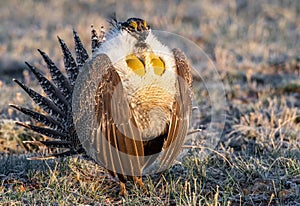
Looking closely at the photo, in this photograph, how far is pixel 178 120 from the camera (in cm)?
295

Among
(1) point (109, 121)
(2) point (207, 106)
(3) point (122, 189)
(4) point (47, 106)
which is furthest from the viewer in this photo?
(2) point (207, 106)

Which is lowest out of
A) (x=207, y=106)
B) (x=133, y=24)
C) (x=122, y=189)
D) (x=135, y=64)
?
(x=122, y=189)

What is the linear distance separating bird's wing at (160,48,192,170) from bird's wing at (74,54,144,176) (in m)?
0.17

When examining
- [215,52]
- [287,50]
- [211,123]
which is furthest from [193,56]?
[211,123]

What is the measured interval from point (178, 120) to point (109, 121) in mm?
398

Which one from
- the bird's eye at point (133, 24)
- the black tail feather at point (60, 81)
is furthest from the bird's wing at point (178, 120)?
the black tail feather at point (60, 81)

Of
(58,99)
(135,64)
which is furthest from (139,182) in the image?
(58,99)

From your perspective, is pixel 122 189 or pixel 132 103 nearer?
pixel 132 103

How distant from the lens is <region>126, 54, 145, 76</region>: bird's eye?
113 inches

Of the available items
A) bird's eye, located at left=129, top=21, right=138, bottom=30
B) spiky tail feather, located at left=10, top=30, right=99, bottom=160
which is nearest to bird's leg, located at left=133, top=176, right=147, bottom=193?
spiky tail feather, located at left=10, top=30, right=99, bottom=160

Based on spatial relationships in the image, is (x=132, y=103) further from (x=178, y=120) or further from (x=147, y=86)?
(x=178, y=120)

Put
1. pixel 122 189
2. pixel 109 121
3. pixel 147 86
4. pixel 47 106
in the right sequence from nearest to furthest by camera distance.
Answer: pixel 109 121, pixel 147 86, pixel 122 189, pixel 47 106

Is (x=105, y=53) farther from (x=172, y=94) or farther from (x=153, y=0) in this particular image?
(x=153, y=0)

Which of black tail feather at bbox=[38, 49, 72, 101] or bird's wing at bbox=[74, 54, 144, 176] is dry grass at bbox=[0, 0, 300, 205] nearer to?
bird's wing at bbox=[74, 54, 144, 176]
